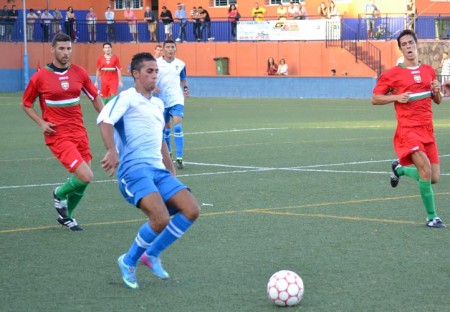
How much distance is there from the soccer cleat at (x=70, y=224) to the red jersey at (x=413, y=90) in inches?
140

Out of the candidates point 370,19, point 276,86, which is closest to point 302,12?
point 370,19

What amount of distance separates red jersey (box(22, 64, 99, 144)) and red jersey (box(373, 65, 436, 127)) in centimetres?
328

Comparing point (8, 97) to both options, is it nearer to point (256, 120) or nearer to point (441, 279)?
point (256, 120)

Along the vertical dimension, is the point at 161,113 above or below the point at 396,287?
above

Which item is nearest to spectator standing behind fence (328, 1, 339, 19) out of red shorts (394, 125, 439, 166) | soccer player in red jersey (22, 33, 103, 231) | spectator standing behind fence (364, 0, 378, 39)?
spectator standing behind fence (364, 0, 378, 39)

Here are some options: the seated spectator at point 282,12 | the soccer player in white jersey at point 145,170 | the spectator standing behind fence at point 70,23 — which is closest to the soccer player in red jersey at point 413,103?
the soccer player in white jersey at point 145,170

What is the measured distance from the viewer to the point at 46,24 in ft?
179

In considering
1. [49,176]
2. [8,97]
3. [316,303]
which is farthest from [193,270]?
[8,97]

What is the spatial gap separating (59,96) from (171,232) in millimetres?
3751

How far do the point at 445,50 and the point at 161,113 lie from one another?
40118 mm

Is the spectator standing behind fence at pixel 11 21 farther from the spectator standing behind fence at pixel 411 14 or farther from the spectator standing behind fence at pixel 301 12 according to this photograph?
the spectator standing behind fence at pixel 411 14

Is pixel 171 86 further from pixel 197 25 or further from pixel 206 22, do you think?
pixel 197 25

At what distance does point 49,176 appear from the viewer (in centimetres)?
1658

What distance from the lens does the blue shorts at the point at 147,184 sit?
8.30 m
